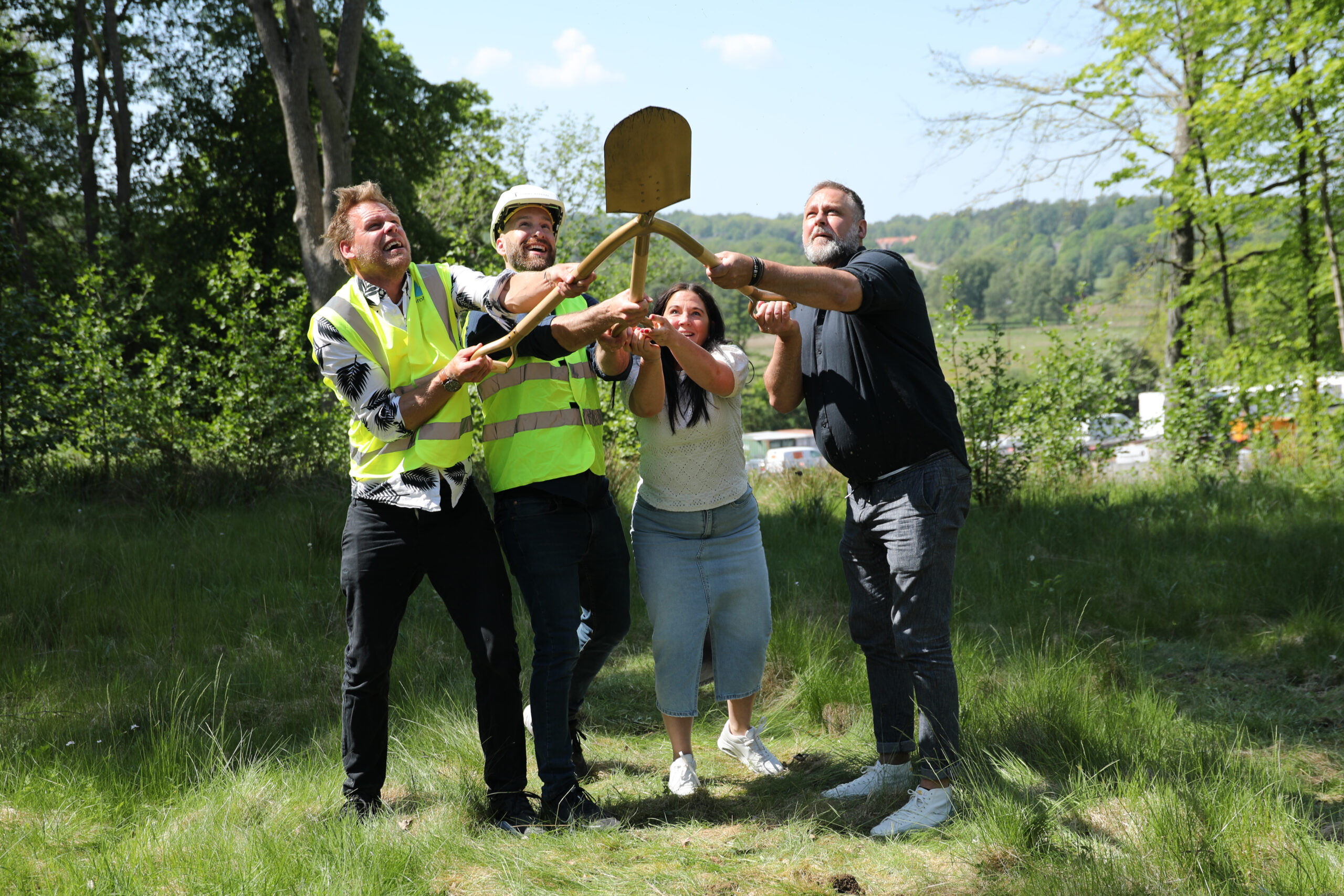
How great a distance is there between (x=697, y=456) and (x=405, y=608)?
1.19m

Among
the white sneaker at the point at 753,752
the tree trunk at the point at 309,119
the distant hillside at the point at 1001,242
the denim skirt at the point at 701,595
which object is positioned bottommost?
the white sneaker at the point at 753,752

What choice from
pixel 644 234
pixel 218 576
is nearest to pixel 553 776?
pixel 644 234

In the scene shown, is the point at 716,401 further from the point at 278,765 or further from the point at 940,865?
the point at 278,765

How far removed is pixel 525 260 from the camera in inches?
126

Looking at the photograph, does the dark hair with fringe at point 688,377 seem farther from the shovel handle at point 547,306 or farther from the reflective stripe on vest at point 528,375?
the shovel handle at point 547,306

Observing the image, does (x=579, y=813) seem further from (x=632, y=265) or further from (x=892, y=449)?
(x=632, y=265)

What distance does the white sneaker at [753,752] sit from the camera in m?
3.70

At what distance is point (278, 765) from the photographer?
11.8 feet

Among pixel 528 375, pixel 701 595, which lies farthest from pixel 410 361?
pixel 701 595

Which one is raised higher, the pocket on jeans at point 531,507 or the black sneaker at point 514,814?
the pocket on jeans at point 531,507

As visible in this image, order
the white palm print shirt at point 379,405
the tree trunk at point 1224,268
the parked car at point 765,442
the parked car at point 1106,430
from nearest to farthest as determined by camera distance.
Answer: the white palm print shirt at point 379,405
the tree trunk at point 1224,268
the parked car at point 1106,430
the parked car at point 765,442

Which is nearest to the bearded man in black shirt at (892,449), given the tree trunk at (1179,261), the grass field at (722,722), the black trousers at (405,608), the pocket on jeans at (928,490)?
the pocket on jeans at (928,490)

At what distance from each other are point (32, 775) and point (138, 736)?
16.0 inches

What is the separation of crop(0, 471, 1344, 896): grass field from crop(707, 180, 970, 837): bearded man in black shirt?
22cm
